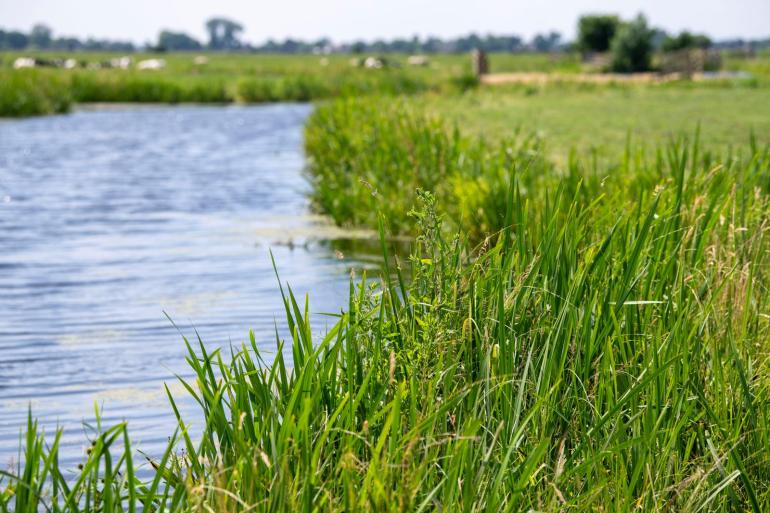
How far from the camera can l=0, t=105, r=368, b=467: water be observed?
20.8ft

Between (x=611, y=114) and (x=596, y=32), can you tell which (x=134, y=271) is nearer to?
(x=611, y=114)

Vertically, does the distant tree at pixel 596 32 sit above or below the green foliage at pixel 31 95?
above

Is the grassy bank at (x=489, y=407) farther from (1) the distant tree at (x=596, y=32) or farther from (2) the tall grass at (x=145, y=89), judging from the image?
(1) the distant tree at (x=596, y=32)

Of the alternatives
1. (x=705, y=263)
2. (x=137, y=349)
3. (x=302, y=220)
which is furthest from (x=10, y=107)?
(x=705, y=263)

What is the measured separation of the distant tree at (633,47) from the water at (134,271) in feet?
91.0

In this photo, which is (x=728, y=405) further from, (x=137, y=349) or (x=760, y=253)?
(x=137, y=349)

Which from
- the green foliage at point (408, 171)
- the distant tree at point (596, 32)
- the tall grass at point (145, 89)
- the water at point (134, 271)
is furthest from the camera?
the distant tree at point (596, 32)

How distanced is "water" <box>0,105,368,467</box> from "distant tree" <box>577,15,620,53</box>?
40.5m

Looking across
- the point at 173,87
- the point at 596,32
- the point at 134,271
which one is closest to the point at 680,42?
the point at 596,32

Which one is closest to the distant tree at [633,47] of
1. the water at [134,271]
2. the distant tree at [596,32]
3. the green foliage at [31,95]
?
the distant tree at [596,32]

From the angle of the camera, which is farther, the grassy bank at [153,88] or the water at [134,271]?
the grassy bank at [153,88]

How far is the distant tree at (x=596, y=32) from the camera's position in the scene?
194ft

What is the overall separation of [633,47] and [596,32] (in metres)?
13.2

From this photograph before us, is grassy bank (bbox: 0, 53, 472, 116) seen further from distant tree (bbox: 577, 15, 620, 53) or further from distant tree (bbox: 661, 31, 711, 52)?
distant tree (bbox: 661, 31, 711, 52)
